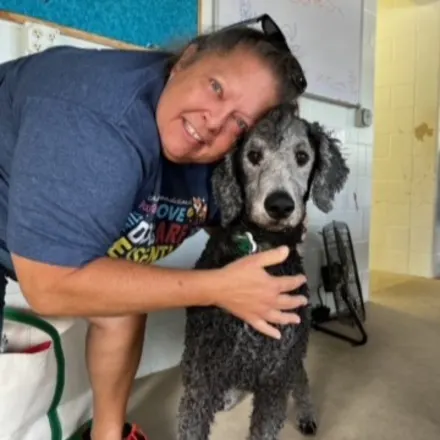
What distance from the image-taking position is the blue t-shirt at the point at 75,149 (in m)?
0.77

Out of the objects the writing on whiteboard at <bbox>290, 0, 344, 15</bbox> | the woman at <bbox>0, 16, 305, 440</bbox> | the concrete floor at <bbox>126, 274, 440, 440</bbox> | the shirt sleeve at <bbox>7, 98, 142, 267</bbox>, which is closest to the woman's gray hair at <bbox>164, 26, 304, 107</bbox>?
the woman at <bbox>0, 16, 305, 440</bbox>

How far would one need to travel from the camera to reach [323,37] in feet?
7.82

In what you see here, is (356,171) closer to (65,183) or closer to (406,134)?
(406,134)

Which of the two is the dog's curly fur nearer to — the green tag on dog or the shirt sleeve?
the green tag on dog

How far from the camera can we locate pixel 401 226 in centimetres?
371

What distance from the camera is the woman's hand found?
0.79 meters

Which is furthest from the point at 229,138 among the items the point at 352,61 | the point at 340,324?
the point at 352,61

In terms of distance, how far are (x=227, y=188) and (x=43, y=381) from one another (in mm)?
564

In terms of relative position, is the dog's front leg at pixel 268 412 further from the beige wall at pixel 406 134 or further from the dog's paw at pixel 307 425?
the beige wall at pixel 406 134

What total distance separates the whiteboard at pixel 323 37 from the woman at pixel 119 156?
3.58ft

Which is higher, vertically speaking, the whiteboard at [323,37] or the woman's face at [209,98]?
the whiteboard at [323,37]

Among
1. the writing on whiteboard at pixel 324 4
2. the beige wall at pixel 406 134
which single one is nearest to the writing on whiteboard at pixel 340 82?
the writing on whiteboard at pixel 324 4

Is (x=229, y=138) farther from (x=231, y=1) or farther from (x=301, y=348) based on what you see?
(x=231, y=1)

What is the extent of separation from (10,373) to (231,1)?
4.62 ft
